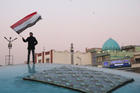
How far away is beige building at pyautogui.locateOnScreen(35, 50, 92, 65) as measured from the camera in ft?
190

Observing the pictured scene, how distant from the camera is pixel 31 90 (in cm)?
642

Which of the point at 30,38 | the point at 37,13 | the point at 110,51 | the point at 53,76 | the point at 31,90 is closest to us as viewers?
the point at 31,90

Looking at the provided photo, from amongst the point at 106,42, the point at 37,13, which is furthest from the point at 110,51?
the point at 37,13

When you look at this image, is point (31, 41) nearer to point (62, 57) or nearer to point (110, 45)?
point (62, 57)

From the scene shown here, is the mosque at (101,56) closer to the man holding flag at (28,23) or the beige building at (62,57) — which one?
the beige building at (62,57)

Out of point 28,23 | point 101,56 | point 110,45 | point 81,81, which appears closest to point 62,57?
point 101,56

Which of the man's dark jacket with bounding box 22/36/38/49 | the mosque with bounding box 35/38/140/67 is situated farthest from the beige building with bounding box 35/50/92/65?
the man's dark jacket with bounding box 22/36/38/49

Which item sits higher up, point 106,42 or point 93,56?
point 106,42

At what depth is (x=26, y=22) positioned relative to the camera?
34.2 ft

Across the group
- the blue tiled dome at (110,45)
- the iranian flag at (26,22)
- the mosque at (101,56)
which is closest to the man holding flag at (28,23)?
the iranian flag at (26,22)

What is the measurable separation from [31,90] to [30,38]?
350 centimetres

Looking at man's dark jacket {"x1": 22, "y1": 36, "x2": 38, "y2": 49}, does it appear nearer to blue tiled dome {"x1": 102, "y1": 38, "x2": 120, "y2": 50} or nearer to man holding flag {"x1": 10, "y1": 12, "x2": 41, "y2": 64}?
man holding flag {"x1": 10, "y1": 12, "x2": 41, "y2": 64}

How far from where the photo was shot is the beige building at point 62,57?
58.1 metres

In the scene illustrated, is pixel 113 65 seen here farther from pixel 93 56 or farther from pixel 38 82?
pixel 38 82
